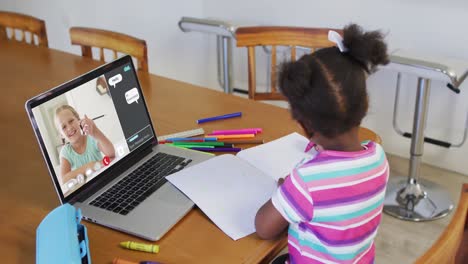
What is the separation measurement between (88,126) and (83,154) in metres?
0.07

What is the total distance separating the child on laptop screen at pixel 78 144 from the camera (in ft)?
3.60

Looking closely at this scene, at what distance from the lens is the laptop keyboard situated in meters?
1.13

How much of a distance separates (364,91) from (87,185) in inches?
24.0

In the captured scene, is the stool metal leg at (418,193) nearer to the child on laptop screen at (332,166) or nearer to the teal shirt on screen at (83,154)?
the child on laptop screen at (332,166)

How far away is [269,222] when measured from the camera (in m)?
1.00

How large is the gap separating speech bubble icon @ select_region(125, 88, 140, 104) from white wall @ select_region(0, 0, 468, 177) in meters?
1.15

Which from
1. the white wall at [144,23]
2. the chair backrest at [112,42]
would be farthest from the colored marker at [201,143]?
the white wall at [144,23]

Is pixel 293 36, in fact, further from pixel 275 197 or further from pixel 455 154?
pixel 455 154

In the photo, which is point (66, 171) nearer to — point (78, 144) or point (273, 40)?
point (78, 144)

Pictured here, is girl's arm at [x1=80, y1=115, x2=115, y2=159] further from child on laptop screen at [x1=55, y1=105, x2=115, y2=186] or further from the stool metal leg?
the stool metal leg

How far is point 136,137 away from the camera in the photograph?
4.24 ft

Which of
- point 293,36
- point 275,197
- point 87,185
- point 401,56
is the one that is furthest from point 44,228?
point 401,56

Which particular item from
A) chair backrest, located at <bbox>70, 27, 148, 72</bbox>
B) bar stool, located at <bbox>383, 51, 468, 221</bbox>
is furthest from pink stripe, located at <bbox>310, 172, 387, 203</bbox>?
bar stool, located at <bbox>383, 51, 468, 221</bbox>

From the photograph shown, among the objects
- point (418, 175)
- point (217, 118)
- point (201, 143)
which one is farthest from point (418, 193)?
point (201, 143)
